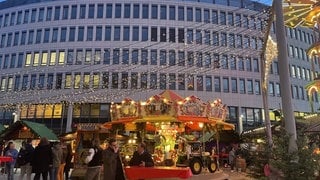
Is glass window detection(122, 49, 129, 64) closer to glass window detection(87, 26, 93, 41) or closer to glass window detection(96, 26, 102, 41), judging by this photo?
glass window detection(96, 26, 102, 41)

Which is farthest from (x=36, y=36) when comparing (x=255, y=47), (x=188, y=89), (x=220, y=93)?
(x=255, y=47)

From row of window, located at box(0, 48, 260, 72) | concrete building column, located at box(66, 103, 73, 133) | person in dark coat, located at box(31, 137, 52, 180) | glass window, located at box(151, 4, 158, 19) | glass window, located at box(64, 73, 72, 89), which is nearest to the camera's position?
person in dark coat, located at box(31, 137, 52, 180)

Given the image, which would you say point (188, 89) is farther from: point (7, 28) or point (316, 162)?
point (316, 162)

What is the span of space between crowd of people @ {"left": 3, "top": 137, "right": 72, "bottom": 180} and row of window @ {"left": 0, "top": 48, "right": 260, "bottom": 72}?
28.4 m

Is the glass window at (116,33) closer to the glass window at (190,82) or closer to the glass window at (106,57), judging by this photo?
the glass window at (106,57)

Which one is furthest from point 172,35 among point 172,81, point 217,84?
point 217,84

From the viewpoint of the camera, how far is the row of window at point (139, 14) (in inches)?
1764

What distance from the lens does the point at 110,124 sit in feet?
66.3

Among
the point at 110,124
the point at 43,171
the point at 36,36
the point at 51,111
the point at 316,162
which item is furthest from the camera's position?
the point at 36,36

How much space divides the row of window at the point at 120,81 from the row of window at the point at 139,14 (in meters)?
7.66

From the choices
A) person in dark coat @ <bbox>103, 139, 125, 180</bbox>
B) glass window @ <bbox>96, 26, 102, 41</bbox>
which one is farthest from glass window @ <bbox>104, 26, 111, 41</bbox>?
person in dark coat @ <bbox>103, 139, 125, 180</bbox>

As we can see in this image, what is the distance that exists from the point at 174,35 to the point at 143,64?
5.60m

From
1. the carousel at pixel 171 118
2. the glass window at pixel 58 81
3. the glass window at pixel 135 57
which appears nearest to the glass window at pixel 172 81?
the glass window at pixel 135 57

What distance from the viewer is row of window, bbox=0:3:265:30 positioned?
44812mm
